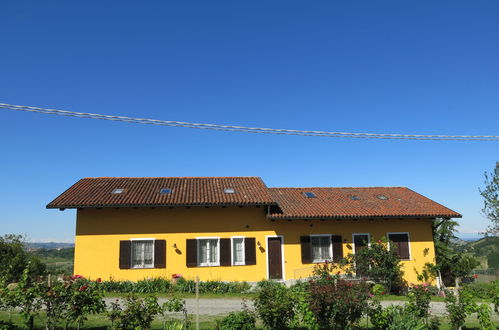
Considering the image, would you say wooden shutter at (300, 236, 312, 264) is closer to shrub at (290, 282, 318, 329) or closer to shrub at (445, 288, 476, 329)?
shrub at (445, 288, 476, 329)

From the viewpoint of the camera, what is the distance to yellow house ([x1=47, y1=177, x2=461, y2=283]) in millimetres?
15328

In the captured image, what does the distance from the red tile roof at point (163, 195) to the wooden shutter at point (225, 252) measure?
1875mm

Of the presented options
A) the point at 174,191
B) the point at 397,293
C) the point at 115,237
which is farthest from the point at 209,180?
the point at 397,293

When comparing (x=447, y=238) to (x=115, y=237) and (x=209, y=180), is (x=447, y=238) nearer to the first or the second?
(x=209, y=180)

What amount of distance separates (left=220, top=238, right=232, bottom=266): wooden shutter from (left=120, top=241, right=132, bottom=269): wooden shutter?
4182 millimetres

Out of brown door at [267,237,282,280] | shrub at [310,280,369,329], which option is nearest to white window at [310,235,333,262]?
brown door at [267,237,282,280]

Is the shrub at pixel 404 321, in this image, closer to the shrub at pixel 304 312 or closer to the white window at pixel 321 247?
the shrub at pixel 304 312

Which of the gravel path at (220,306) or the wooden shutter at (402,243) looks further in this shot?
the wooden shutter at (402,243)

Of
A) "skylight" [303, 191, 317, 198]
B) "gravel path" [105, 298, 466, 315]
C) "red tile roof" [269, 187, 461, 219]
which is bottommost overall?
"gravel path" [105, 298, 466, 315]

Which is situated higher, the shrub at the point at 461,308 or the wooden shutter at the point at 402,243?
the wooden shutter at the point at 402,243

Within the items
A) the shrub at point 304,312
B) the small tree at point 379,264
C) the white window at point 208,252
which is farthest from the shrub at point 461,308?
the white window at point 208,252

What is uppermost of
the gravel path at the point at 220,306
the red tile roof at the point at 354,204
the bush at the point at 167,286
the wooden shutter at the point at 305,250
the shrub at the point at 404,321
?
the red tile roof at the point at 354,204

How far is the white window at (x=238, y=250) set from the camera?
15973 millimetres

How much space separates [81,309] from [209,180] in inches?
513
